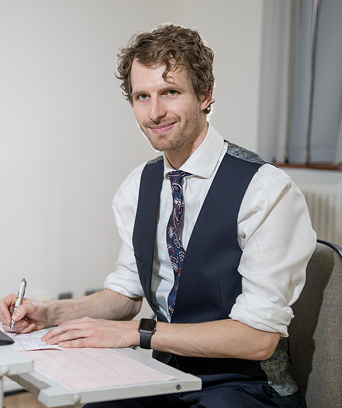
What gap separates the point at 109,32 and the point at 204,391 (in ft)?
6.97

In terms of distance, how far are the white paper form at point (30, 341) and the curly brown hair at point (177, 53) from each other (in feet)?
2.32

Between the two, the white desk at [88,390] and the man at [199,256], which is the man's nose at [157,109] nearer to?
the man at [199,256]

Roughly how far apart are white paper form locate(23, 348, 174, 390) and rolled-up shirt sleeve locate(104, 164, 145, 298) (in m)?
0.39

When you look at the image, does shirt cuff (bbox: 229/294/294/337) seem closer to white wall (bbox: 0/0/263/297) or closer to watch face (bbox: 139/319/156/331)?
watch face (bbox: 139/319/156/331)

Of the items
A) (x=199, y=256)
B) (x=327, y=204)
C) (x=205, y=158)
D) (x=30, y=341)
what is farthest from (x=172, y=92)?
(x=327, y=204)

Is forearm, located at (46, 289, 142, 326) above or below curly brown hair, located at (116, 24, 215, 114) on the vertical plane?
below

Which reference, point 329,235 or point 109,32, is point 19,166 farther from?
point 329,235

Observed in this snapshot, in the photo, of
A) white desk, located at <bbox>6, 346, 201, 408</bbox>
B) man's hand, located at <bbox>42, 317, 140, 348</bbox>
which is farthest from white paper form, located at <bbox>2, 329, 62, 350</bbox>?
white desk, located at <bbox>6, 346, 201, 408</bbox>

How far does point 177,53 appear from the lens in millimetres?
1272

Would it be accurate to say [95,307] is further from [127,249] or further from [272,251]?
[272,251]

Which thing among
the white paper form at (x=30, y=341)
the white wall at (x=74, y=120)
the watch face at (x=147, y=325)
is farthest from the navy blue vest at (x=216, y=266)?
the white wall at (x=74, y=120)

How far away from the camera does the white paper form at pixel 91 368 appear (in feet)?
2.71

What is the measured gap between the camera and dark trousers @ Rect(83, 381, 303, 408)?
109cm

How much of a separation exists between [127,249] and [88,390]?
0.74 m
